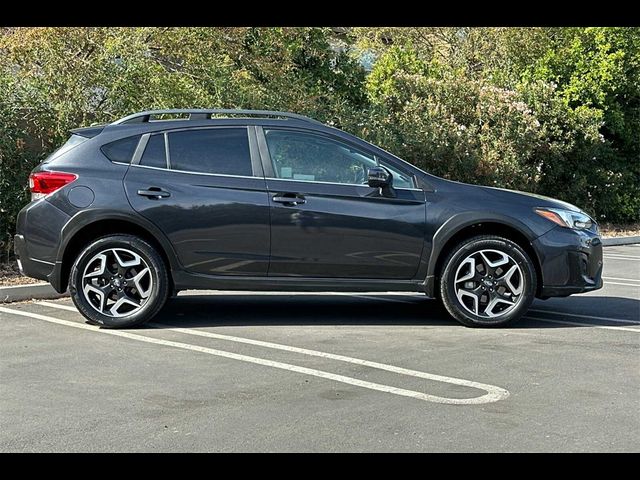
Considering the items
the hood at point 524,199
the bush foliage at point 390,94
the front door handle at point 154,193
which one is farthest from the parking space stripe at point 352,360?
the bush foliage at point 390,94

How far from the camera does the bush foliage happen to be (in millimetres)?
11039

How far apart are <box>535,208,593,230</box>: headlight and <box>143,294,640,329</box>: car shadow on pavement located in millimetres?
853

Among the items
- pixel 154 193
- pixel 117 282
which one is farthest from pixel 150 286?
pixel 154 193

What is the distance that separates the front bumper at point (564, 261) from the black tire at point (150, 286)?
10.2 feet

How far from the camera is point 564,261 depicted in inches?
309

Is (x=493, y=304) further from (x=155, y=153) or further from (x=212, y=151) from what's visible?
(x=155, y=153)

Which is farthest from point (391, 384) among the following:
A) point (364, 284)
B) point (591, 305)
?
point (591, 305)

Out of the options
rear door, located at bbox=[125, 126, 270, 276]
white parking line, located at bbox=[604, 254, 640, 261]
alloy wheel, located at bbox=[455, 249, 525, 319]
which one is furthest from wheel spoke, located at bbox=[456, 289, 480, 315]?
white parking line, located at bbox=[604, 254, 640, 261]

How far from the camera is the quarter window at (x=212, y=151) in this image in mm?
7859

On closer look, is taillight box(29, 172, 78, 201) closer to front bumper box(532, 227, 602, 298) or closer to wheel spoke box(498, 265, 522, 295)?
wheel spoke box(498, 265, 522, 295)

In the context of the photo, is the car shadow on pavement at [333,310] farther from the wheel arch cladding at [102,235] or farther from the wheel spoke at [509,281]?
the wheel arch cladding at [102,235]

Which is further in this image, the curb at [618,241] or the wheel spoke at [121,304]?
the curb at [618,241]
